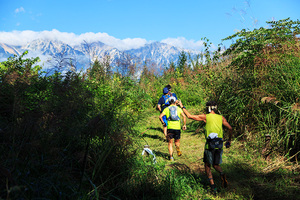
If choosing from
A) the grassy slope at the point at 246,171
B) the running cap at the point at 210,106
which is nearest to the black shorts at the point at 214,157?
the grassy slope at the point at 246,171

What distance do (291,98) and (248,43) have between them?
3.24 meters

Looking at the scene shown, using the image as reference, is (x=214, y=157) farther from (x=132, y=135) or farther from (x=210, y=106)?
(x=132, y=135)

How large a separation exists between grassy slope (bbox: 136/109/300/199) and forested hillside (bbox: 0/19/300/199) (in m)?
0.02

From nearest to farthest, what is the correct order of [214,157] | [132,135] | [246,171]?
1. [132,135]
2. [214,157]
3. [246,171]

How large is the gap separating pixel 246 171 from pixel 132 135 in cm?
300

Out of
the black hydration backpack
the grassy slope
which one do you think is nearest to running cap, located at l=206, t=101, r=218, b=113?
the grassy slope

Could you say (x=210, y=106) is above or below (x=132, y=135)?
above

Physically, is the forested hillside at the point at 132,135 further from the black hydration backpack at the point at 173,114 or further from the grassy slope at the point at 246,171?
the black hydration backpack at the point at 173,114

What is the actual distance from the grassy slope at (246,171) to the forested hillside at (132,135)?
0.9 inches

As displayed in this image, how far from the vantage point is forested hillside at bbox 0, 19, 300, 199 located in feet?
10.1

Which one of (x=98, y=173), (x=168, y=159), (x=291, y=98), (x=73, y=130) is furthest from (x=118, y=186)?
(x=291, y=98)

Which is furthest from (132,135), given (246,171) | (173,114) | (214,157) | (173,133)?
(246,171)

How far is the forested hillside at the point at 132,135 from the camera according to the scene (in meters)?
3.07

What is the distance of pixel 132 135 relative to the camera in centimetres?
441
